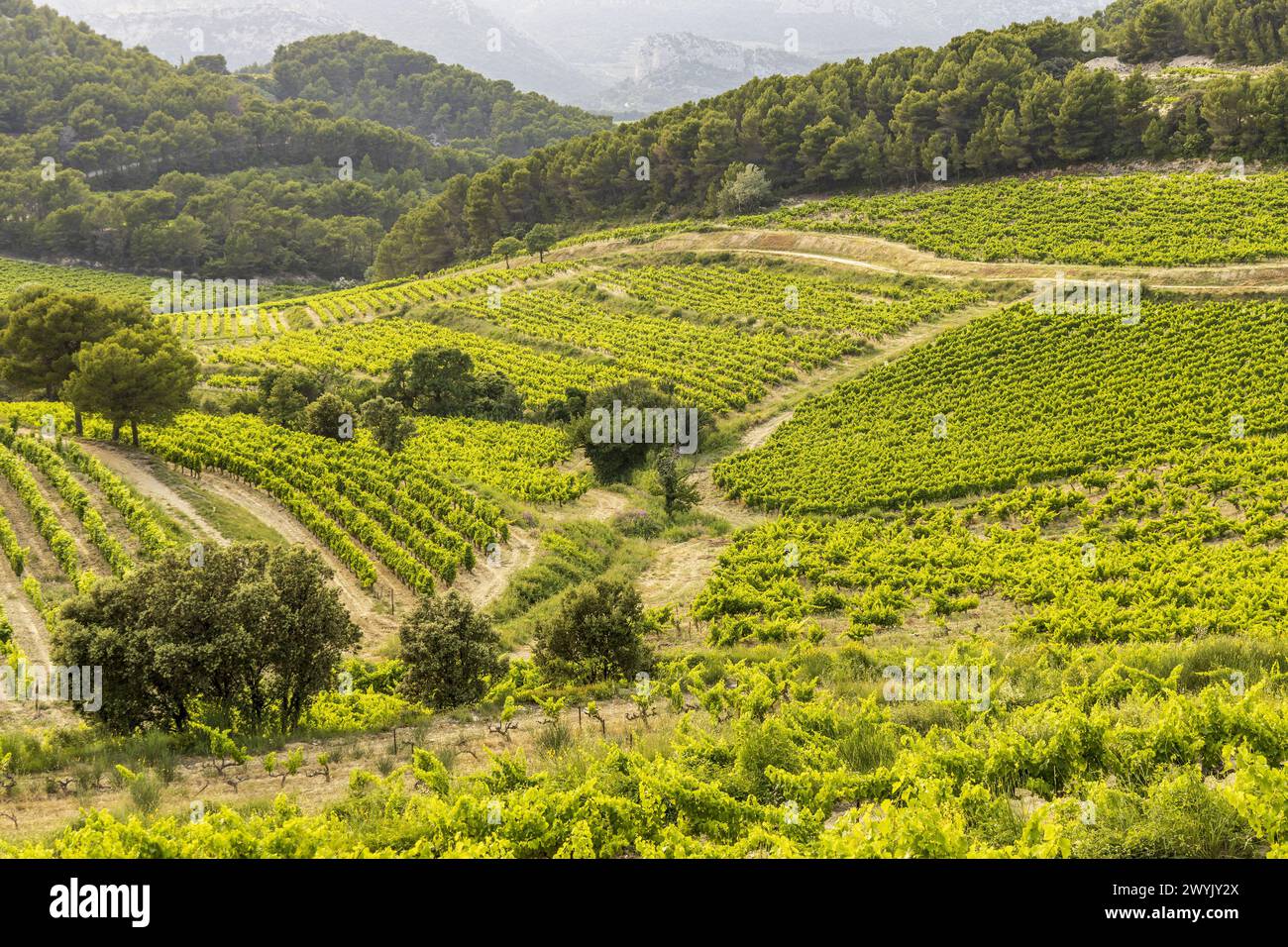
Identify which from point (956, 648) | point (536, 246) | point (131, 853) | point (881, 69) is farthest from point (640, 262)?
point (131, 853)

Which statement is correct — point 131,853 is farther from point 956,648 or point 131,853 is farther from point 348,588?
point 348,588

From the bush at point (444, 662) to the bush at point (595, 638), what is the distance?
2.23 metres

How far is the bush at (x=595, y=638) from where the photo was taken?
898 inches

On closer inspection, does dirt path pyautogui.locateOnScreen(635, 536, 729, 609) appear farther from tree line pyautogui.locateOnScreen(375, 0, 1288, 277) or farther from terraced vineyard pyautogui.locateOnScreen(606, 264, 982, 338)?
tree line pyautogui.locateOnScreen(375, 0, 1288, 277)

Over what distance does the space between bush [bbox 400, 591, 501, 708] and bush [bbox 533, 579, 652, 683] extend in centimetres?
223

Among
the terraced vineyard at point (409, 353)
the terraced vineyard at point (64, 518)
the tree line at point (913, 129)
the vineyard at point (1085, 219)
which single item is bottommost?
the terraced vineyard at point (64, 518)

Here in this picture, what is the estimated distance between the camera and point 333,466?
4147 centimetres

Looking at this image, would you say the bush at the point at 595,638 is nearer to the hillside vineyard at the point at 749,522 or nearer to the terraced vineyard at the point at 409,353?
the hillside vineyard at the point at 749,522

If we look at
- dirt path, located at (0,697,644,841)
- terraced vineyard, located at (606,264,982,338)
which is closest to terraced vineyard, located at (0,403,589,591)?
dirt path, located at (0,697,644,841)

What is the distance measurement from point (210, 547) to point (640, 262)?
235 feet

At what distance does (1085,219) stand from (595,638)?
61.9 meters

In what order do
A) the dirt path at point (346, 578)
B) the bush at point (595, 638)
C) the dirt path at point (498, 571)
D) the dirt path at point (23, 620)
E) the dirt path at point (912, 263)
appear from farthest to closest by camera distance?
the dirt path at point (912, 263) → the dirt path at point (498, 571) → the dirt path at point (346, 578) → the dirt path at point (23, 620) → the bush at point (595, 638)

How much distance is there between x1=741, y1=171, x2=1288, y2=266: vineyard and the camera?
59.6 metres
